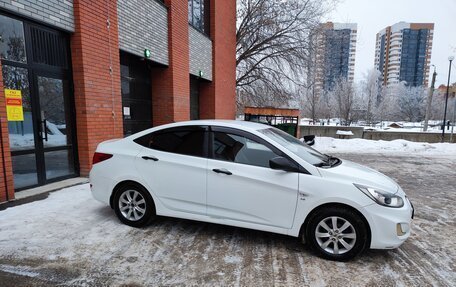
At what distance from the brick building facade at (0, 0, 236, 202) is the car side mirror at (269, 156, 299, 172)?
14.4ft

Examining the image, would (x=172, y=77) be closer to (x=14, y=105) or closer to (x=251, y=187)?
(x=14, y=105)

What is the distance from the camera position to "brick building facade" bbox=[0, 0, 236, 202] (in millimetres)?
5023

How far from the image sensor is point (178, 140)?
3889 mm

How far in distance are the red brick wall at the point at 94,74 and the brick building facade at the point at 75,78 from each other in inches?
0.9

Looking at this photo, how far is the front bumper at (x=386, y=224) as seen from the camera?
3.02 meters

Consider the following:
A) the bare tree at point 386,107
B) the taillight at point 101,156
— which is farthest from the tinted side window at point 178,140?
the bare tree at point 386,107

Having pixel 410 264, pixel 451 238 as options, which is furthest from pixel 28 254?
pixel 451 238

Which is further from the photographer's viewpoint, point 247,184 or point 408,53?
point 408,53

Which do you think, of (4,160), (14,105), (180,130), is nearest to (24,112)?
(14,105)

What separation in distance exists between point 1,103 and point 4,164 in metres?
0.99

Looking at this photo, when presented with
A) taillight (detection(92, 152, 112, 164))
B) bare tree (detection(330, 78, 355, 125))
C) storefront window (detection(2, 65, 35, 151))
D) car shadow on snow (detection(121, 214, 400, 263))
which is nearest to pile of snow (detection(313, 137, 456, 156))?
car shadow on snow (detection(121, 214, 400, 263))

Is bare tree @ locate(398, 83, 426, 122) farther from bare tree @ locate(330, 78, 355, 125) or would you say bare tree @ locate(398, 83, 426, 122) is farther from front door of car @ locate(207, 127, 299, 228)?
front door of car @ locate(207, 127, 299, 228)

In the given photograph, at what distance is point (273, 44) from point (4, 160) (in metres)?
18.5

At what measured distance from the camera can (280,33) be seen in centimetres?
1970
